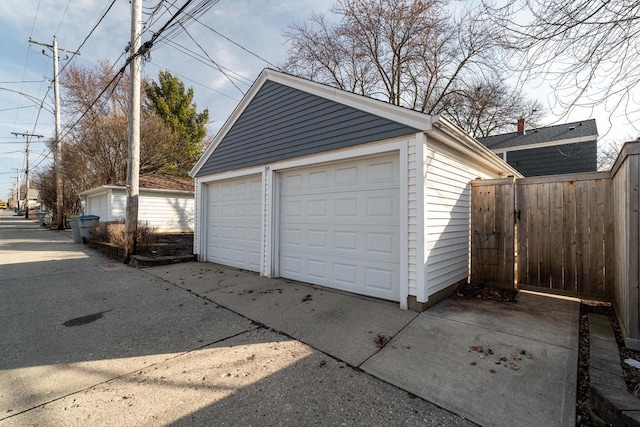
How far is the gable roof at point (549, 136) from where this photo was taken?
45.9 ft

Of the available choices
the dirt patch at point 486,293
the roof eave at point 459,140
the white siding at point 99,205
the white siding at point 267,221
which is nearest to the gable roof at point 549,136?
the roof eave at point 459,140

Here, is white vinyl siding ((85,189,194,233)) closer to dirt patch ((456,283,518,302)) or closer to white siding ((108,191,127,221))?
white siding ((108,191,127,221))

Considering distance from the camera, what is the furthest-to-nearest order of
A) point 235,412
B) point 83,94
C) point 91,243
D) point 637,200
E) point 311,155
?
1. point 83,94
2. point 91,243
3. point 311,155
4. point 637,200
5. point 235,412

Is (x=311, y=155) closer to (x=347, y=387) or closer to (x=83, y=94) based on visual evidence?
(x=347, y=387)

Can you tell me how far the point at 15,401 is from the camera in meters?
2.09

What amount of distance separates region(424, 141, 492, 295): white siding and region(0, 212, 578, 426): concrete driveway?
1.78 feet

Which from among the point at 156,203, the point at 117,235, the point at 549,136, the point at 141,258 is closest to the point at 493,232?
the point at 141,258

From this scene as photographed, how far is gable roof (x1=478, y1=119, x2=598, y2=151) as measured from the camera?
13977 mm

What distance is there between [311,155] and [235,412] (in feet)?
13.2

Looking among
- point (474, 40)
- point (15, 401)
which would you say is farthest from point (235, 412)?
point (474, 40)

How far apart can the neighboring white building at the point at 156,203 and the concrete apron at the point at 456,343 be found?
1146 centimetres

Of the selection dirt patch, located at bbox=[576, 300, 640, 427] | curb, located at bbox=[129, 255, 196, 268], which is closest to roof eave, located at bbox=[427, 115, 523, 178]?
dirt patch, located at bbox=[576, 300, 640, 427]

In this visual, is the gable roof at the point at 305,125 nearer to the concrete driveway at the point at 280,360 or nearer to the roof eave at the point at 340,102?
the roof eave at the point at 340,102

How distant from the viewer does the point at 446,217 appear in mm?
4426
